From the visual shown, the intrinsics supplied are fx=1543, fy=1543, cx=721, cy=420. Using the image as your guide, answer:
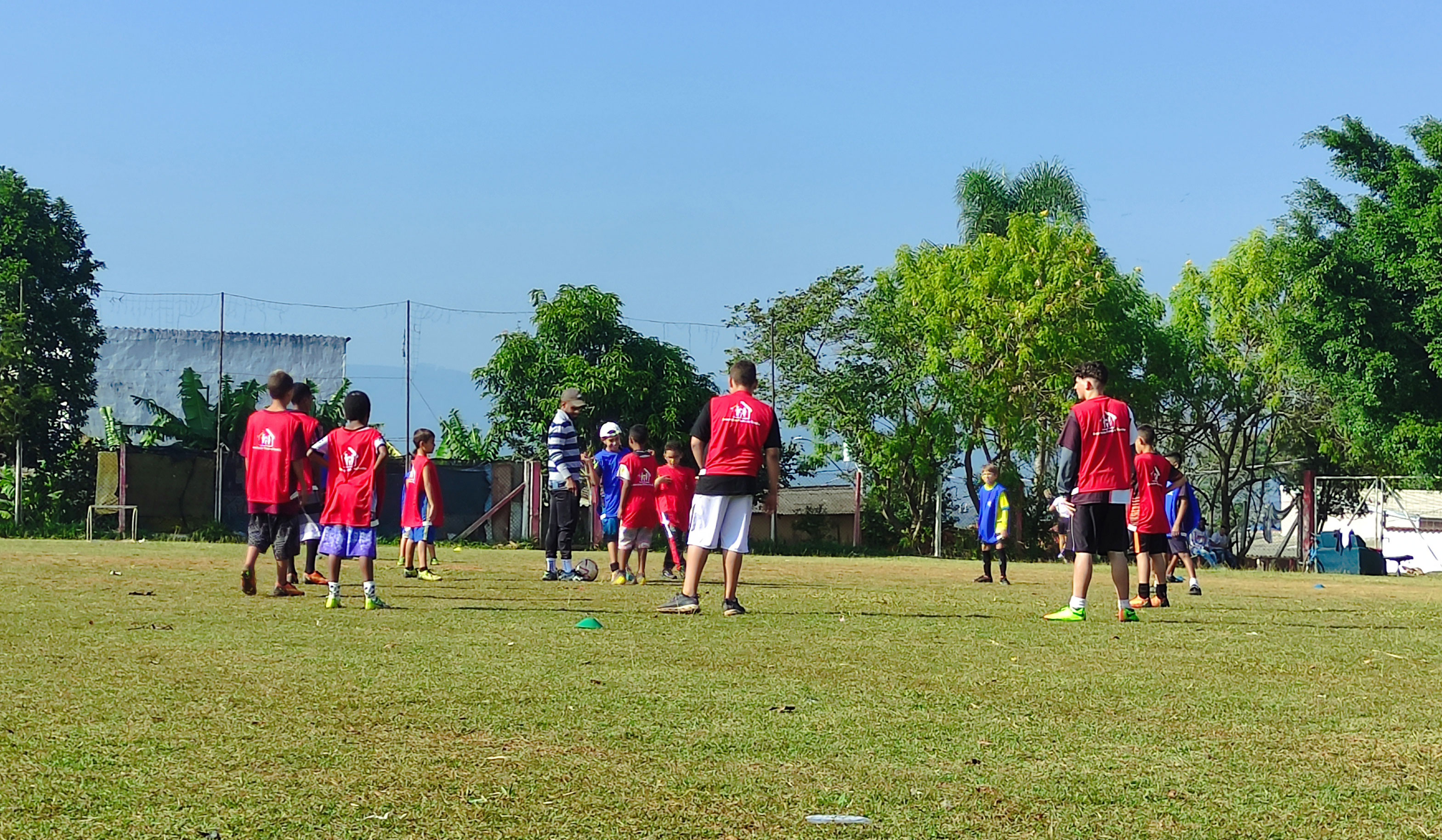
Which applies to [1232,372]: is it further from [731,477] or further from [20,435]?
[731,477]

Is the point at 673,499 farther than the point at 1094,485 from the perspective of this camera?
Yes

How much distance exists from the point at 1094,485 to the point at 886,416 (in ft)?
88.5

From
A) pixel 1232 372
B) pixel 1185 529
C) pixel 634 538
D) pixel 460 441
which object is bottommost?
pixel 634 538

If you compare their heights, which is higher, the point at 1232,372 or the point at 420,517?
the point at 1232,372

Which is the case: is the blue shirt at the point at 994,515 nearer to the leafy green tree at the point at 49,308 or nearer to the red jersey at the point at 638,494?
the red jersey at the point at 638,494

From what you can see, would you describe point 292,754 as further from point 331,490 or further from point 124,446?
point 124,446

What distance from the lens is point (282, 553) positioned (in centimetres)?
1206

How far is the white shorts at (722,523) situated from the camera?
35.1ft

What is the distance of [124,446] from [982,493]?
1828cm

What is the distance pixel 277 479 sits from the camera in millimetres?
12102

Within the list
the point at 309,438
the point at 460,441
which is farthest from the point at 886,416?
the point at 309,438

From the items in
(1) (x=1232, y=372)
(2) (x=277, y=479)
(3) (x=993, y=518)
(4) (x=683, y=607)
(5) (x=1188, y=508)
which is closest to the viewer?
(4) (x=683, y=607)

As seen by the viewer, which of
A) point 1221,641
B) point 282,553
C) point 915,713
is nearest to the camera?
point 915,713

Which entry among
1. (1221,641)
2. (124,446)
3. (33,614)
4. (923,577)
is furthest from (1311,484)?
(33,614)
